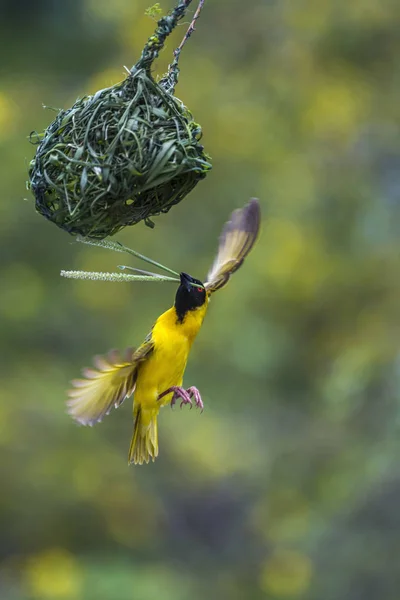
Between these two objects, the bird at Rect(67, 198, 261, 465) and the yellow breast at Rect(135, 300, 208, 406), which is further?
the yellow breast at Rect(135, 300, 208, 406)

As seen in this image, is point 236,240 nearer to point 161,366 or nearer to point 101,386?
point 161,366

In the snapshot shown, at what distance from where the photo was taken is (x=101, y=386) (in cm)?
287

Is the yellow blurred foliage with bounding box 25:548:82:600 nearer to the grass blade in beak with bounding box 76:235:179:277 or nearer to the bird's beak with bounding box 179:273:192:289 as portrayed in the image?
the bird's beak with bounding box 179:273:192:289

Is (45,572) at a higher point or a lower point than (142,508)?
lower

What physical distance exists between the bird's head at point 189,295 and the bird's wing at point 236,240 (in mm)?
166

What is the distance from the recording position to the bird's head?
303 centimetres

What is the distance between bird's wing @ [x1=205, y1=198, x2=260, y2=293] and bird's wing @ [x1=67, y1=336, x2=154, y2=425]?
1.42ft

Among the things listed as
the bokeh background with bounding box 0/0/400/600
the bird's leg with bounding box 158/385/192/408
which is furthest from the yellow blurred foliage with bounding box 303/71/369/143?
the bird's leg with bounding box 158/385/192/408

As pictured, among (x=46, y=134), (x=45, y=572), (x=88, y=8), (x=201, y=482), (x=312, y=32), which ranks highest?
(x=312, y=32)

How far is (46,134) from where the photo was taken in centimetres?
274

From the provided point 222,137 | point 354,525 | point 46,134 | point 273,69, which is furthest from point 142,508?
point 46,134

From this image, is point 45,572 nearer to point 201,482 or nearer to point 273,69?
point 201,482

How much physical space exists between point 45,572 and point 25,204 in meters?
3.02

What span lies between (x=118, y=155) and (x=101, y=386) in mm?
696
